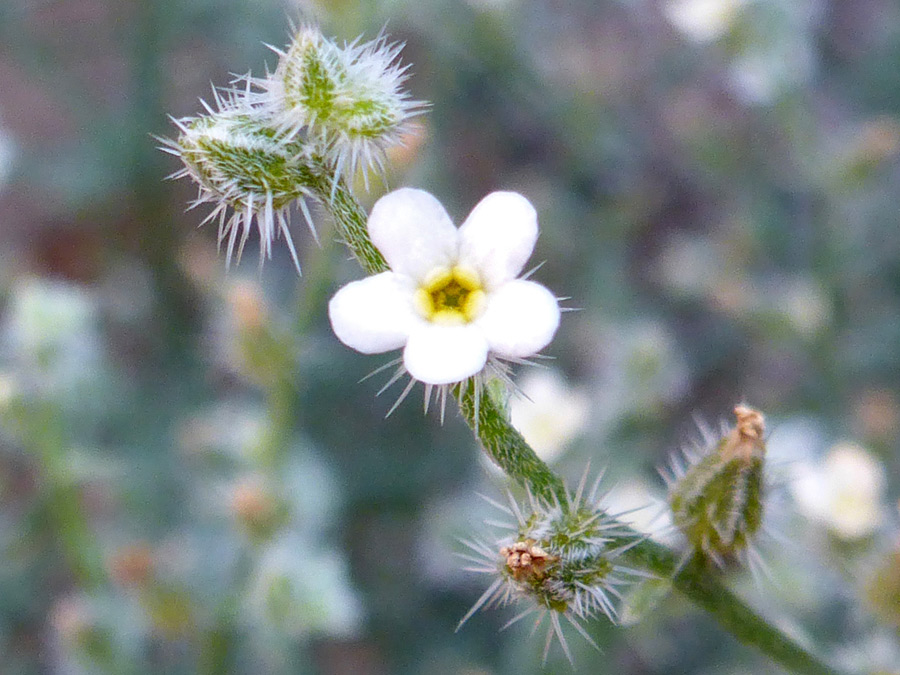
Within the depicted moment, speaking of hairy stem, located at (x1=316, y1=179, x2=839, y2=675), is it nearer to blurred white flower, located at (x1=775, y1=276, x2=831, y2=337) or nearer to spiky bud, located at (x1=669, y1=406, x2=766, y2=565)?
spiky bud, located at (x1=669, y1=406, x2=766, y2=565)

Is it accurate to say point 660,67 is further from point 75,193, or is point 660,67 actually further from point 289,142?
point 289,142

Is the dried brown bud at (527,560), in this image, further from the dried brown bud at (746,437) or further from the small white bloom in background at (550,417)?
the small white bloom in background at (550,417)

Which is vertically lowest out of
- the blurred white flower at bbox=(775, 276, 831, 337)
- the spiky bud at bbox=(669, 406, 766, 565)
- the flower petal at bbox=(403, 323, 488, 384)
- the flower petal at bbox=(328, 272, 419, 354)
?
the spiky bud at bbox=(669, 406, 766, 565)

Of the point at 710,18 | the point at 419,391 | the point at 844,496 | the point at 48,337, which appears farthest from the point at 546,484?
the point at 419,391

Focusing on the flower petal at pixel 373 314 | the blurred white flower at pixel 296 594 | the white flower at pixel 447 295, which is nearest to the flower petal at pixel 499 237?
the white flower at pixel 447 295

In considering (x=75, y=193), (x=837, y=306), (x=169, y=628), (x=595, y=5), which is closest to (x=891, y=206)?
(x=837, y=306)

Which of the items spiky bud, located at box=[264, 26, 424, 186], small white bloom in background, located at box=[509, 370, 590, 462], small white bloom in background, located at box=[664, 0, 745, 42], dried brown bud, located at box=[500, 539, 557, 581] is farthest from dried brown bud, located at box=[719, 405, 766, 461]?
small white bloom in background, located at box=[664, 0, 745, 42]
